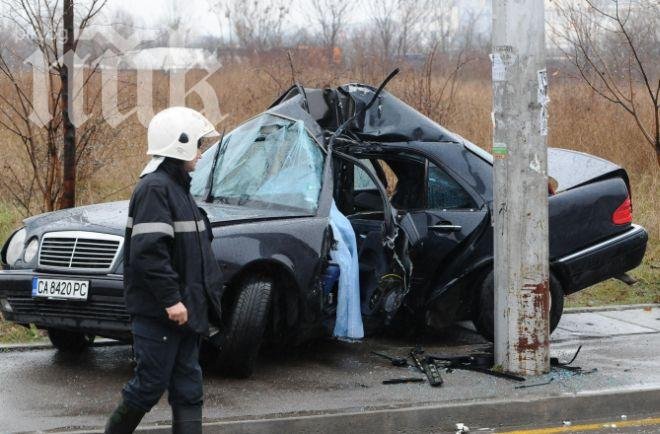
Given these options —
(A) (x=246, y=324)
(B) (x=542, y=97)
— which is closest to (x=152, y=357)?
(A) (x=246, y=324)

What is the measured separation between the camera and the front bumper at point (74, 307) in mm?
6043

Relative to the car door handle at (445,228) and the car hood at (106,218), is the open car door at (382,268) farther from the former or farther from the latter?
the car hood at (106,218)

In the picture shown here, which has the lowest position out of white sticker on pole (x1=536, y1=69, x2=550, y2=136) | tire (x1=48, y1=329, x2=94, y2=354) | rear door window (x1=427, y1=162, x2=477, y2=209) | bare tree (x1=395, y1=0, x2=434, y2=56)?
tire (x1=48, y1=329, x2=94, y2=354)

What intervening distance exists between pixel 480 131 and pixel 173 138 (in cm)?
1189

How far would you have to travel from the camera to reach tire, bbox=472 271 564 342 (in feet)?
24.0

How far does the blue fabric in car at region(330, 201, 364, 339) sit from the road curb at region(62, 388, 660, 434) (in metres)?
0.79

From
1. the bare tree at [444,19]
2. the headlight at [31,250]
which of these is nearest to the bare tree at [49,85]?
the headlight at [31,250]

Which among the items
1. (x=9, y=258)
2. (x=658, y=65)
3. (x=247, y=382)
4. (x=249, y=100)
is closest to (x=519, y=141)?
(x=247, y=382)

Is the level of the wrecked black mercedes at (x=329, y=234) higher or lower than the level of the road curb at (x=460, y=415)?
higher

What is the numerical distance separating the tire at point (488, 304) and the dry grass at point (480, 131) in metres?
2.28

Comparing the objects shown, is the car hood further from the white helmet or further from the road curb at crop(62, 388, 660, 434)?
the white helmet

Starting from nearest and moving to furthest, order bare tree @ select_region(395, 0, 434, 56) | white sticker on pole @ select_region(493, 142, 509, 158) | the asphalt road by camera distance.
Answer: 1. the asphalt road
2. white sticker on pole @ select_region(493, 142, 509, 158)
3. bare tree @ select_region(395, 0, 434, 56)

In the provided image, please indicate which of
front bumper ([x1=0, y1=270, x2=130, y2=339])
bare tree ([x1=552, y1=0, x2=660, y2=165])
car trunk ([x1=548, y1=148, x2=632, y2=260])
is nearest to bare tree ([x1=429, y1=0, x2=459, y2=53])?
bare tree ([x1=552, y1=0, x2=660, y2=165])

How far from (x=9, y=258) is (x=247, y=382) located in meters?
1.80
